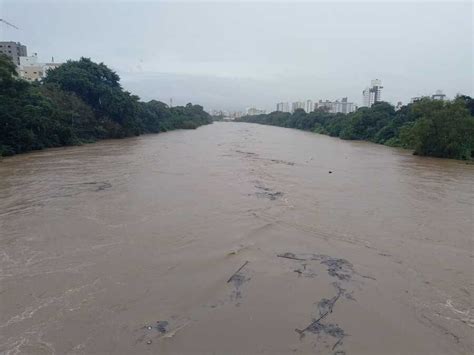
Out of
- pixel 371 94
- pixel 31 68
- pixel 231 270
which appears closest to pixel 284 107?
pixel 371 94

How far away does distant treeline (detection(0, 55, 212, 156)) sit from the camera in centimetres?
1468

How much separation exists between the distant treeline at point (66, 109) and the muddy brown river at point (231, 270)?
749 cm

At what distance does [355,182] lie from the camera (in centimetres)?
1056

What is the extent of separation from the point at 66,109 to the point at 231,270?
62.3 feet

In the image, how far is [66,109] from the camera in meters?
20.0

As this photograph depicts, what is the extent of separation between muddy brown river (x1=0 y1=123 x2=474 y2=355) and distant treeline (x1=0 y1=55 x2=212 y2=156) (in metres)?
7.49

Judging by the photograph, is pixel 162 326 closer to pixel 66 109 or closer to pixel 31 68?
pixel 66 109

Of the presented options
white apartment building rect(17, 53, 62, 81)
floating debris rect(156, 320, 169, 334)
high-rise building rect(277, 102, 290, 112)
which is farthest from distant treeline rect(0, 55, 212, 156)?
high-rise building rect(277, 102, 290, 112)

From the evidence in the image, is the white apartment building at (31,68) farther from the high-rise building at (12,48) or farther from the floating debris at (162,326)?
the floating debris at (162,326)

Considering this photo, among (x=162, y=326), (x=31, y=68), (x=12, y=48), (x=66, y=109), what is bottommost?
(x=162, y=326)

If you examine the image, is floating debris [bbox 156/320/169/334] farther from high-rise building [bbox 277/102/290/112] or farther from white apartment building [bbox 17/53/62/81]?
high-rise building [bbox 277/102/290/112]

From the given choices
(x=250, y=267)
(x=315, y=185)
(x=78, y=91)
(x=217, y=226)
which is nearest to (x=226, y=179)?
(x=315, y=185)

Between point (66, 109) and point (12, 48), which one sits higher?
point (12, 48)

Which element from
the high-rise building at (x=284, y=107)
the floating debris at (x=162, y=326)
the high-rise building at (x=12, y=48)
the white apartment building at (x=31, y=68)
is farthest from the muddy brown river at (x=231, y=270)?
the high-rise building at (x=284, y=107)
